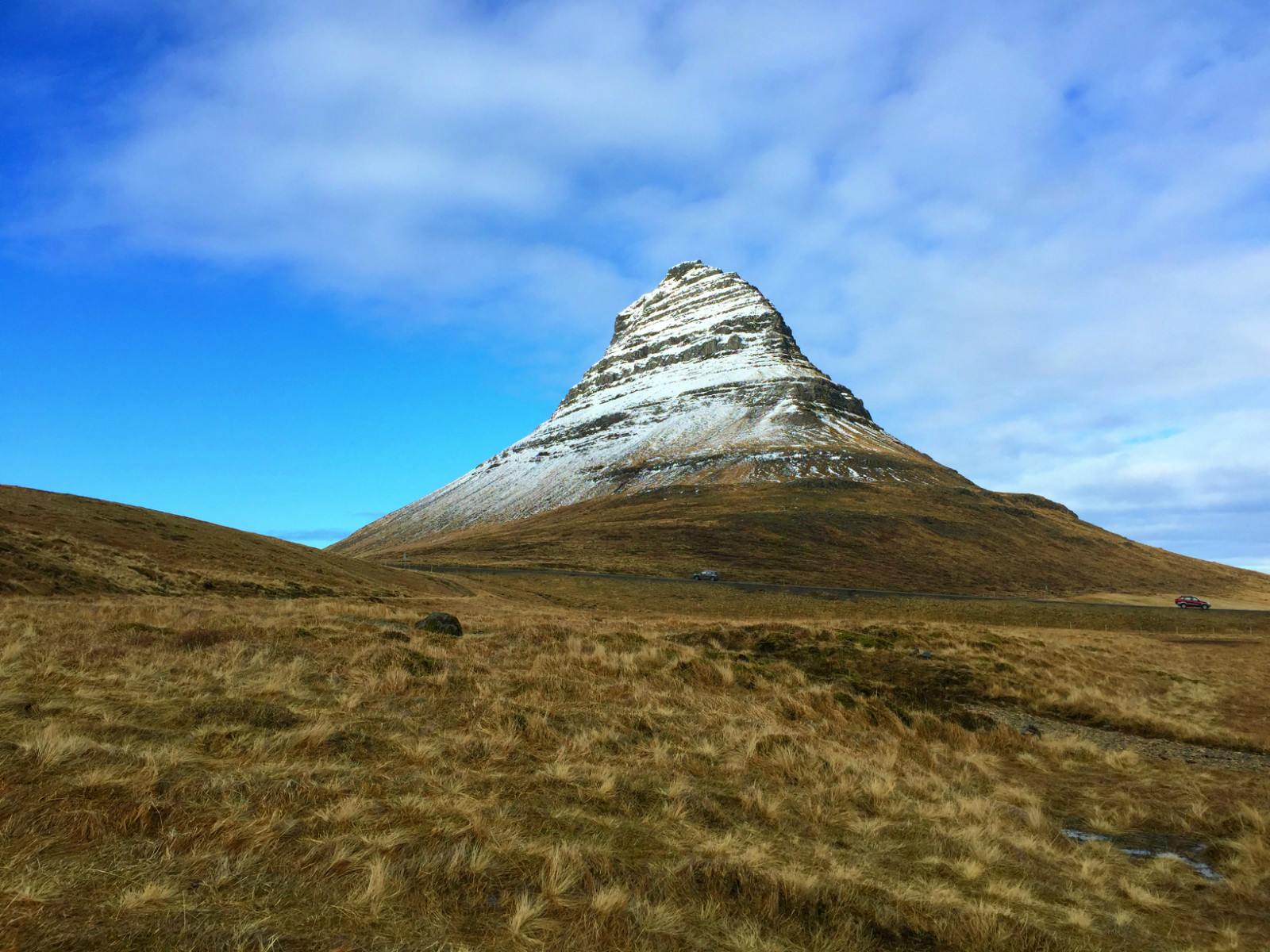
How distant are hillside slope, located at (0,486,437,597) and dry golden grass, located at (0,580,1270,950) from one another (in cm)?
1477

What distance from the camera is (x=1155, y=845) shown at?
33.0 feet

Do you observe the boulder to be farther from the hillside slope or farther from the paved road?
the paved road

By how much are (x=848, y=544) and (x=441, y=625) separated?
94981 millimetres

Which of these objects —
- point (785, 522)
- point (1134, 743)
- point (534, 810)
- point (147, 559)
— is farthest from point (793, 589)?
point (534, 810)

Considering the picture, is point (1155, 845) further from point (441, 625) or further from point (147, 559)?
point (147, 559)

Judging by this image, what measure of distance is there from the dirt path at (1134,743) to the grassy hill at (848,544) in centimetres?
6811

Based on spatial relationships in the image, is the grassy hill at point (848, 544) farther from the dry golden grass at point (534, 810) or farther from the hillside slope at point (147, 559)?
the dry golden grass at point (534, 810)

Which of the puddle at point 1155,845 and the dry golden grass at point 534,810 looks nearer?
the dry golden grass at point 534,810

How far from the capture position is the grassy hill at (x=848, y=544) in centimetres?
9431

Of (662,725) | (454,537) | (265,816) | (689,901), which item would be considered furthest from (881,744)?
(454,537)

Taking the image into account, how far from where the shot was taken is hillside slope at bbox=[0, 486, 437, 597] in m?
29.3

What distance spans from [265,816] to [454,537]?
140727 mm

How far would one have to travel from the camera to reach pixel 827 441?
170m

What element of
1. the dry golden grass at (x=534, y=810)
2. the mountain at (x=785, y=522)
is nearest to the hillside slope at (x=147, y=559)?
the dry golden grass at (x=534, y=810)
